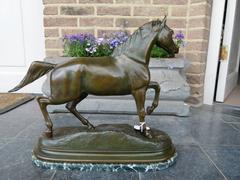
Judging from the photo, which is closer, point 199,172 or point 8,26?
point 199,172

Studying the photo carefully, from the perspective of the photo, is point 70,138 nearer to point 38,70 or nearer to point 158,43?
point 38,70

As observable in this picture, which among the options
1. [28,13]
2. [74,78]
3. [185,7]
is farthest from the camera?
[28,13]

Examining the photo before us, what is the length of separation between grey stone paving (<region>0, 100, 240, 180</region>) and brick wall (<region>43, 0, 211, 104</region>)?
1.26 feet

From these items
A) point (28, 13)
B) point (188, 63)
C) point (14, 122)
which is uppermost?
point (28, 13)

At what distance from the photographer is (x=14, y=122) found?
1195 millimetres

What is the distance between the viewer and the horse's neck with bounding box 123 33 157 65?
74 centimetres

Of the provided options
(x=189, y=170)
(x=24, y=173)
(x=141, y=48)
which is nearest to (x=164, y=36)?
(x=141, y=48)

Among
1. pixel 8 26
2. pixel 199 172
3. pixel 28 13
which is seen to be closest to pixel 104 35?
pixel 28 13

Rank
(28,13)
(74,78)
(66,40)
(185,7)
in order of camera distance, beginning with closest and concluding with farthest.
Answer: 1. (74,78)
2. (66,40)
3. (185,7)
4. (28,13)

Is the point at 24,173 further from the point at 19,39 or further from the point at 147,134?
the point at 19,39

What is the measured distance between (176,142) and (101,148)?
36 cm

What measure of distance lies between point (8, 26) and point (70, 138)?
1.48m

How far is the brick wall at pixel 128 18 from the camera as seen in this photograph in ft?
4.92

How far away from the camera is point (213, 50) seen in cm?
156
